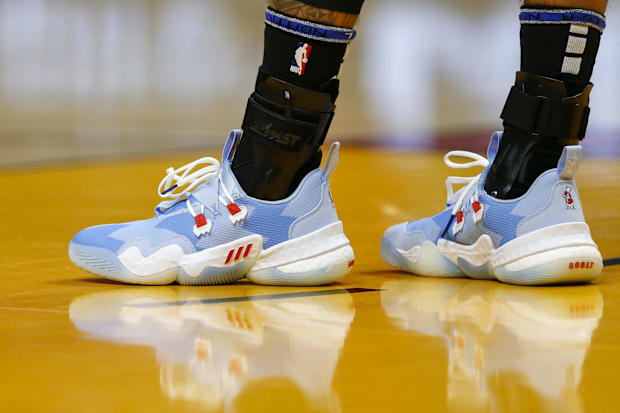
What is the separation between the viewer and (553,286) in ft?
4.80

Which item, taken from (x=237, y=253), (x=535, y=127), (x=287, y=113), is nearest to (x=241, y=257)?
(x=237, y=253)

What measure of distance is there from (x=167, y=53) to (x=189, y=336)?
34.9ft

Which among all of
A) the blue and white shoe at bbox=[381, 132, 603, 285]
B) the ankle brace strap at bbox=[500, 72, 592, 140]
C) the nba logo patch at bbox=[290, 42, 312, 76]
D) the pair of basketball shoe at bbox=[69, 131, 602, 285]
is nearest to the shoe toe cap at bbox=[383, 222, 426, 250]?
the blue and white shoe at bbox=[381, 132, 603, 285]

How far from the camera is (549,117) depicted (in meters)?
1.49

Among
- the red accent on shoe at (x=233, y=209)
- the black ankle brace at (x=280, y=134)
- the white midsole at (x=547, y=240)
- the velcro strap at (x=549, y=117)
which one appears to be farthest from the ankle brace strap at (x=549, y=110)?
the red accent on shoe at (x=233, y=209)

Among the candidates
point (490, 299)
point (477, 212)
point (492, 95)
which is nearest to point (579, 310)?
point (490, 299)

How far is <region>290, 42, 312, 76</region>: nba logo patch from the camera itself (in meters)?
1.45

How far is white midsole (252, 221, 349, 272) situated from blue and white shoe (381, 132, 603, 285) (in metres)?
0.20

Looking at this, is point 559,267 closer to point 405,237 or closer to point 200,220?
point 405,237

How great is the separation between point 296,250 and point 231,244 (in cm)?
9

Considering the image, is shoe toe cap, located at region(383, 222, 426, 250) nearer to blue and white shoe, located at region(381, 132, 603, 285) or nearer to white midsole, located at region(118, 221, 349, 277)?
blue and white shoe, located at region(381, 132, 603, 285)

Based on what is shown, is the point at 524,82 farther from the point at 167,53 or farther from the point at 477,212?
the point at 167,53

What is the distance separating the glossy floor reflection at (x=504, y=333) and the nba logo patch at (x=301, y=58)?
1.10 feet

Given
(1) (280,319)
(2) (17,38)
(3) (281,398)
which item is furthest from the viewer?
(2) (17,38)
